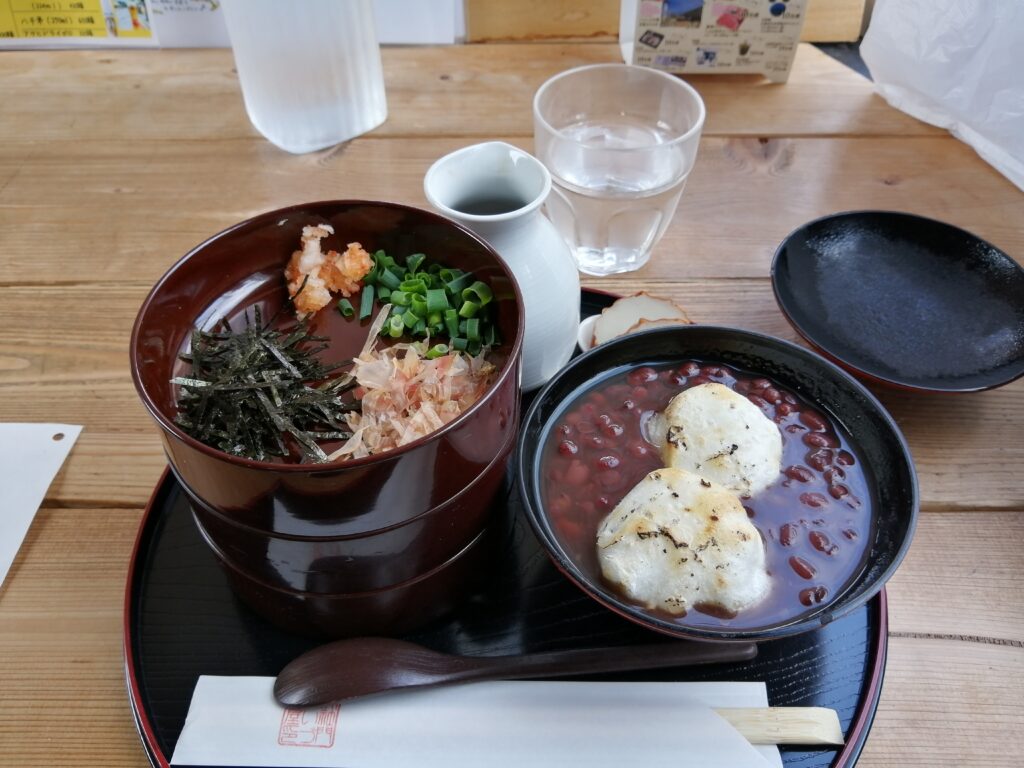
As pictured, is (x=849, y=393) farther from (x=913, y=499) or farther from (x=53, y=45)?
(x=53, y=45)

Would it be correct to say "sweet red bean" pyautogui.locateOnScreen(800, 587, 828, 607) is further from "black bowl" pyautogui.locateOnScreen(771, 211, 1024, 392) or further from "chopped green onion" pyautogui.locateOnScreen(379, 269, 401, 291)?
"chopped green onion" pyautogui.locateOnScreen(379, 269, 401, 291)

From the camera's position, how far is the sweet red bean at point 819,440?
1061 millimetres

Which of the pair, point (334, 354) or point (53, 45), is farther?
point (53, 45)

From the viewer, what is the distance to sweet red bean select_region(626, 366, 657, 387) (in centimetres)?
114

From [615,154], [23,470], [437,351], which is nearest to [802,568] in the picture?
[437,351]

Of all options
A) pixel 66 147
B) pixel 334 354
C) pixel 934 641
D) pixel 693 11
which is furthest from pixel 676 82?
pixel 66 147

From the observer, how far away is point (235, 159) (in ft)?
6.00

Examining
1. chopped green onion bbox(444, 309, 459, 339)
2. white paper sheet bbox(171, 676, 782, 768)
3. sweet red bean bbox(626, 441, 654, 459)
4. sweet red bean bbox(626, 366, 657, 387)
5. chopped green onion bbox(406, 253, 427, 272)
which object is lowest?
white paper sheet bbox(171, 676, 782, 768)

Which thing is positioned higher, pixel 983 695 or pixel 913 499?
pixel 913 499

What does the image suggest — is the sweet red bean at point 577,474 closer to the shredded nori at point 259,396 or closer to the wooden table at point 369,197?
the shredded nori at point 259,396

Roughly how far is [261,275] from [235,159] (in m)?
0.83

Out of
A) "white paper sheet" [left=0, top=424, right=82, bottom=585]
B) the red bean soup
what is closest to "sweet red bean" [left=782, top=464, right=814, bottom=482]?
the red bean soup

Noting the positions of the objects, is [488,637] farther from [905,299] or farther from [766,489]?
[905,299]

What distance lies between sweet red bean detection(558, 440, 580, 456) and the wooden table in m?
0.44
